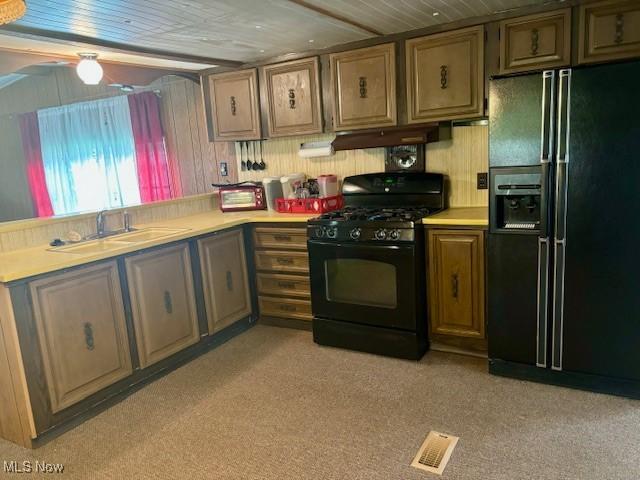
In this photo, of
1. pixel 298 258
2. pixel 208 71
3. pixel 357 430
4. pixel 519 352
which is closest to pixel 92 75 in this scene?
pixel 208 71

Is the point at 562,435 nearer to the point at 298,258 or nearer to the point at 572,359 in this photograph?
the point at 572,359

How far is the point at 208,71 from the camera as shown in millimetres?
4074

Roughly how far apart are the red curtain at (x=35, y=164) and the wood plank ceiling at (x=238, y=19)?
13.8ft

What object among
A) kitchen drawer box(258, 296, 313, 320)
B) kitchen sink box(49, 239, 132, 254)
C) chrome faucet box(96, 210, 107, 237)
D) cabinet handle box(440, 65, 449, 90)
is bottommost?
kitchen drawer box(258, 296, 313, 320)

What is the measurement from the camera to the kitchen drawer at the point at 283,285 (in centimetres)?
363

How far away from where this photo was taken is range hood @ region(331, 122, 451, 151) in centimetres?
321

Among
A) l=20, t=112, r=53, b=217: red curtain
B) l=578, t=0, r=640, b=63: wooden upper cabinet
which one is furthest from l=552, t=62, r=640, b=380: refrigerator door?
l=20, t=112, r=53, b=217: red curtain

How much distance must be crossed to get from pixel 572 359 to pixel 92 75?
350 centimetres

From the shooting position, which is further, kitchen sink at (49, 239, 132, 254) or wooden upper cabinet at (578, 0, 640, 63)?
kitchen sink at (49, 239, 132, 254)

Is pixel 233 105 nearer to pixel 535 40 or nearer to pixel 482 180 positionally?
pixel 482 180

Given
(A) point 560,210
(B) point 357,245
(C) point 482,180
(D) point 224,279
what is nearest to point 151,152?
(D) point 224,279

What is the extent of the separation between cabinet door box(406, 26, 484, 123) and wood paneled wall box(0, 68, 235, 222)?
77.2 inches

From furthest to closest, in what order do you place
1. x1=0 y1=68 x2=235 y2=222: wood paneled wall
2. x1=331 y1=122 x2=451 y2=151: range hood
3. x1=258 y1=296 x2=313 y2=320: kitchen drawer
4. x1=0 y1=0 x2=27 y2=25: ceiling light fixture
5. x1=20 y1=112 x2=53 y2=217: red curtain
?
x1=20 y1=112 x2=53 y2=217: red curtain < x1=0 y1=68 x2=235 y2=222: wood paneled wall < x1=258 y1=296 x2=313 y2=320: kitchen drawer < x1=331 y1=122 x2=451 y2=151: range hood < x1=0 y1=0 x2=27 y2=25: ceiling light fixture

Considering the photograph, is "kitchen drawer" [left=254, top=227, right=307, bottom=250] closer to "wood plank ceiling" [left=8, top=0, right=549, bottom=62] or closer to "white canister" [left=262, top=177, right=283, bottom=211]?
"white canister" [left=262, top=177, right=283, bottom=211]
